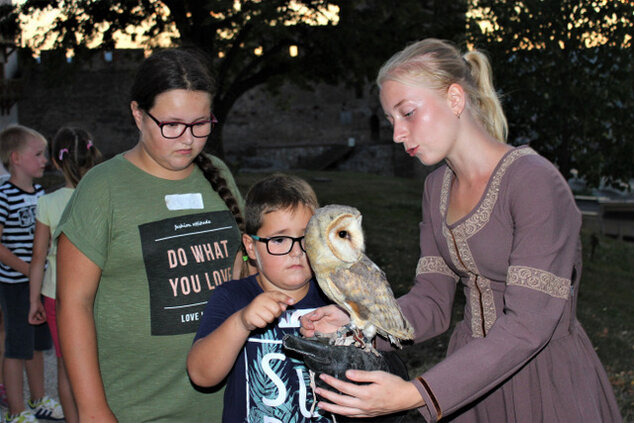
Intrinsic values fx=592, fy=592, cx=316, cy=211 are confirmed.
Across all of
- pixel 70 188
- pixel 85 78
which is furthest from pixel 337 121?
pixel 70 188

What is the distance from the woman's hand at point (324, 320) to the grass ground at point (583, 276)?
3.24 metres

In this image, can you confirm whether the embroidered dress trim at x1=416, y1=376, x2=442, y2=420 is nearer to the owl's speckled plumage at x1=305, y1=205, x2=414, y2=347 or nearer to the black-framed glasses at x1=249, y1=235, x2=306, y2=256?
the owl's speckled plumage at x1=305, y1=205, x2=414, y2=347

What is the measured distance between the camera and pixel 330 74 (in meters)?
13.0

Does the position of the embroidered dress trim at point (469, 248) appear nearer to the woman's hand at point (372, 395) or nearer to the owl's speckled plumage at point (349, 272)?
the owl's speckled plumage at point (349, 272)

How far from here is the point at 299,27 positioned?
11266mm

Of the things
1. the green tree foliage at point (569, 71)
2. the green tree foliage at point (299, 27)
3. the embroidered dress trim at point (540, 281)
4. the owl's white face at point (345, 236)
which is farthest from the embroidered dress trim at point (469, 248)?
the green tree foliage at point (299, 27)

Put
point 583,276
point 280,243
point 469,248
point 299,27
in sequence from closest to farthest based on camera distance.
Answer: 1. point 469,248
2. point 280,243
3. point 583,276
4. point 299,27

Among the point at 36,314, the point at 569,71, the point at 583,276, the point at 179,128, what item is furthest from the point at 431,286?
the point at 583,276

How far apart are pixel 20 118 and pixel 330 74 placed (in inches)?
875

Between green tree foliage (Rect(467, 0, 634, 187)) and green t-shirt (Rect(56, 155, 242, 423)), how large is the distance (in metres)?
6.94

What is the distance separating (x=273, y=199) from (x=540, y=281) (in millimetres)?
951

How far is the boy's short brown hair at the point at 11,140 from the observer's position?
4.38m

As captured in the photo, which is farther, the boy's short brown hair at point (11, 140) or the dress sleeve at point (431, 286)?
the boy's short brown hair at point (11, 140)

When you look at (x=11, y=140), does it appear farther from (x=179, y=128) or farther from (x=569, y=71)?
(x=569, y=71)
